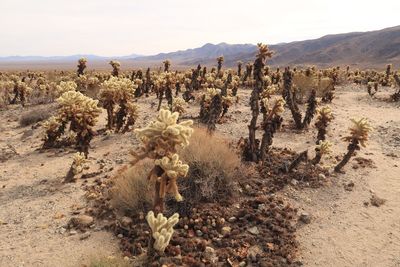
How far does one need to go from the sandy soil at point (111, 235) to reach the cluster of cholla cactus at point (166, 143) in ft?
5.07

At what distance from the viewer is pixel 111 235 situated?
256 inches

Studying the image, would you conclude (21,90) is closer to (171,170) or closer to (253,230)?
(253,230)

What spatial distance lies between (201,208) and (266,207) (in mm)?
1228

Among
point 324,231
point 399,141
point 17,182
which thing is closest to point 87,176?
point 17,182

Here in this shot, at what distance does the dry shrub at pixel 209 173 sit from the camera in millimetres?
7448

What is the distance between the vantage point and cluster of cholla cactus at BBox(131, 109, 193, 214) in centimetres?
520

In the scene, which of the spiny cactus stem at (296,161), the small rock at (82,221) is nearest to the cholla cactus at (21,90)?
the small rock at (82,221)

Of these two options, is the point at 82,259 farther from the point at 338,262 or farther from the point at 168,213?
the point at 338,262

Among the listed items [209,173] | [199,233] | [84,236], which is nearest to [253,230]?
[199,233]

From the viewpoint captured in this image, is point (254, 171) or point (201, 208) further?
point (254, 171)

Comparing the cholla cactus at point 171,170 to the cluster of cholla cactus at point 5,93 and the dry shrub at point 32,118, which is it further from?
the cluster of cholla cactus at point 5,93

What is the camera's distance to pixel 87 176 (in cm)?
870

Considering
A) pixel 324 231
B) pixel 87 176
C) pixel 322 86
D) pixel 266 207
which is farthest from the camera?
pixel 322 86

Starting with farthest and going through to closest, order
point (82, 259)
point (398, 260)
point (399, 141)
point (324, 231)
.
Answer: point (399, 141), point (324, 231), point (398, 260), point (82, 259)
